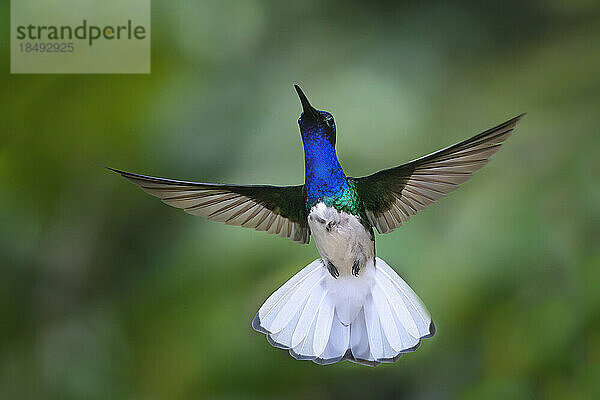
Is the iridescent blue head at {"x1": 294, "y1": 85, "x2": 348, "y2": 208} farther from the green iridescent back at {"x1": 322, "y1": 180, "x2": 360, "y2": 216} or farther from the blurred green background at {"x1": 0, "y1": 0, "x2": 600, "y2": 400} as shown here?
the blurred green background at {"x1": 0, "y1": 0, "x2": 600, "y2": 400}

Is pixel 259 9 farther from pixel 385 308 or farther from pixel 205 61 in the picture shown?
pixel 385 308

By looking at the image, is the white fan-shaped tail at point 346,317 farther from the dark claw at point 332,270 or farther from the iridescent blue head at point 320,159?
the iridescent blue head at point 320,159

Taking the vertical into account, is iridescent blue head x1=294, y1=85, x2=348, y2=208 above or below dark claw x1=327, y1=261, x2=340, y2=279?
above

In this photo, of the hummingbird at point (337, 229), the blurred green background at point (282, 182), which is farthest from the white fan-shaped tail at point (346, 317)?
the blurred green background at point (282, 182)

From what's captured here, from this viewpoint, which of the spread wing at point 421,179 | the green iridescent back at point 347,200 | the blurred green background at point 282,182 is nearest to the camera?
the spread wing at point 421,179

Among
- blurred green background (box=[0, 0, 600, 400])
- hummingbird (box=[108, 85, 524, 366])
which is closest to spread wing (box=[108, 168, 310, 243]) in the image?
hummingbird (box=[108, 85, 524, 366])
